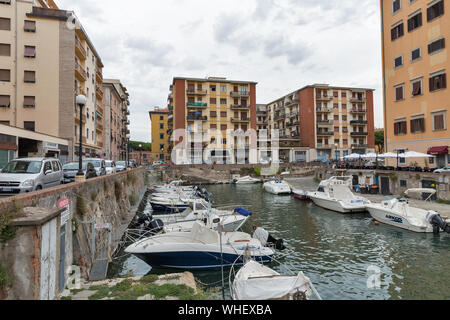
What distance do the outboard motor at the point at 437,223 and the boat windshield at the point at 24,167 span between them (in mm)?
20210

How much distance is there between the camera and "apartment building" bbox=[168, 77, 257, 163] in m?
61.9

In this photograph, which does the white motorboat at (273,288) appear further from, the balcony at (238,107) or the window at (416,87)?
the balcony at (238,107)

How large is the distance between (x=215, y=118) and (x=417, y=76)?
4081cm

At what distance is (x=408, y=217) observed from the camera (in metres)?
16.4

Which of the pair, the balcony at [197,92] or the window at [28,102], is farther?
the balcony at [197,92]

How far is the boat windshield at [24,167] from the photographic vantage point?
1185 cm

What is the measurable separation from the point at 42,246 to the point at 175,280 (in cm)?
371

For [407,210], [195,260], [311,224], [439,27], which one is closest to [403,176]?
[407,210]

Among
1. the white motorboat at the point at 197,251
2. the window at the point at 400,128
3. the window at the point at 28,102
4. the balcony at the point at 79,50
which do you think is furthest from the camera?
the balcony at the point at 79,50

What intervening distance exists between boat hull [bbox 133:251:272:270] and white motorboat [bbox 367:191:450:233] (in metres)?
10.3

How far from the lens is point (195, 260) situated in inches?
436

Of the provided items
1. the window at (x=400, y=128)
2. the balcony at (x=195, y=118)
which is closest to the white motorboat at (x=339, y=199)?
the window at (x=400, y=128)

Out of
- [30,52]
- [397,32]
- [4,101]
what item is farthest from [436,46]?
[4,101]

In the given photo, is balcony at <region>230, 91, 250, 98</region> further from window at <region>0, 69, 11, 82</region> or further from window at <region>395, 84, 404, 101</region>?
window at <region>0, 69, 11, 82</region>
